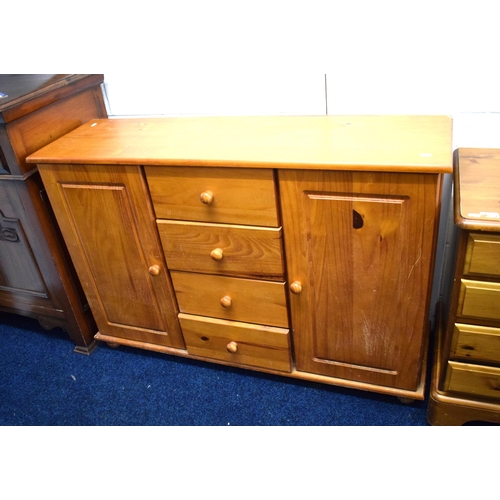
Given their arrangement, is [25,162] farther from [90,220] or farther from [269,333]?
[269,333]

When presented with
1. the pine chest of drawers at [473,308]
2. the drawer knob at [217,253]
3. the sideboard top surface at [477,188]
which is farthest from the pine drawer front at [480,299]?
the drawer knob at [217,253]

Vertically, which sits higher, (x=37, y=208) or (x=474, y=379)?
(x=37, y=208)

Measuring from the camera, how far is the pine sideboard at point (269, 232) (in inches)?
41.6

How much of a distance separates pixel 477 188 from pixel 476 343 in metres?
0.37

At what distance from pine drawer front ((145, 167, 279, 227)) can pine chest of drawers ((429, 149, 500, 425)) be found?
1.43 feet

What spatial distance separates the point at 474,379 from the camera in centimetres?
114

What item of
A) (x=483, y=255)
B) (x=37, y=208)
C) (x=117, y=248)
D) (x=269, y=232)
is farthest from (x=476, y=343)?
(x=37, y=208)

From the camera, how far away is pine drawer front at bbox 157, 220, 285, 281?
1.20 meters

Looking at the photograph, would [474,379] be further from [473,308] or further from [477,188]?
[477,188]

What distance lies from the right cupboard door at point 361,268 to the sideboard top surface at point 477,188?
0.24ft

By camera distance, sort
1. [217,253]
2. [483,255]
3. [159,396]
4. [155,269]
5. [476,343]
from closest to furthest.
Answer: [483,255]
[476,343]
[217,253]
[155,269]
[159,396]

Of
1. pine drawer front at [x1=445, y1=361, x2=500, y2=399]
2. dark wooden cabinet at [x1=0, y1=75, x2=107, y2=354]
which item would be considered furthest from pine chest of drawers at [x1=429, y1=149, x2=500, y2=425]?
dark wooden cabinet at [x1=0, y1=75, x2=107, y2=354]

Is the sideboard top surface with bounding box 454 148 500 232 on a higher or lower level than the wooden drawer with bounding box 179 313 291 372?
higher

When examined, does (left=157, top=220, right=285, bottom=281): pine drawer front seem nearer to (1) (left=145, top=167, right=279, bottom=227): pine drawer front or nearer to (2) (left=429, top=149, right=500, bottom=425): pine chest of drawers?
(1) (left=145, top=167, right=279, bottom=227): pine drawer front
